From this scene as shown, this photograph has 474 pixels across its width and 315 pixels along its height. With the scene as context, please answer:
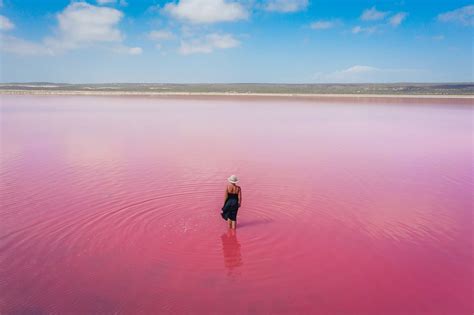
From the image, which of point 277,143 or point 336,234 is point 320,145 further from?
point 336,234

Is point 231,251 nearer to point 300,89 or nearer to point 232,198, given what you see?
point 232,198

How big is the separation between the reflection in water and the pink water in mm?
33

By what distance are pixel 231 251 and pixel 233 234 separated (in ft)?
2.26

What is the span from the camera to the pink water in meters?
5.25

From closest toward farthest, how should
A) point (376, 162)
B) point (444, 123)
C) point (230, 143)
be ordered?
point (376, 162), point (230, 143), point (444, 123)

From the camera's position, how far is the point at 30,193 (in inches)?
365

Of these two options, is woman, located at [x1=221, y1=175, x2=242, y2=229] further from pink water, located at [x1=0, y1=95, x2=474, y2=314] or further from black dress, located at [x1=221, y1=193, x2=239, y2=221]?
pink water, located at [x1=0, y1=95, x2=474, y2=314]

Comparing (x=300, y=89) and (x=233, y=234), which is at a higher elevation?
(x=300, y=89)

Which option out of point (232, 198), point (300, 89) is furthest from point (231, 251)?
point (300, 89)

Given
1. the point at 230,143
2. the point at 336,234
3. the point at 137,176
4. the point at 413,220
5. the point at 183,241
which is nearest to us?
the point at 183,241

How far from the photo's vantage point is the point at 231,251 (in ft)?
21.5

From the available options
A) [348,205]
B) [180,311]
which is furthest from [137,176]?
[180,311]

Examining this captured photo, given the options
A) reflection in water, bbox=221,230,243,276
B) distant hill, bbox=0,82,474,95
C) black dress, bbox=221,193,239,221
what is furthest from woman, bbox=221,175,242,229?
distant hill, bbox=0,82,474,95

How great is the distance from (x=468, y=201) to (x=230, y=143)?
983 cm
